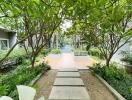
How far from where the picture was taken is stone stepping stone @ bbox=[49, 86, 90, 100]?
648cm

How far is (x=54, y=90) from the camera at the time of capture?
24.1 ft

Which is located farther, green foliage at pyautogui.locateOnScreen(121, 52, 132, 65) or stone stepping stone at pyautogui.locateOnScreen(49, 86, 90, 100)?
green foliage at pyautogui.locateOnScreen(121, 52, 132, 65)

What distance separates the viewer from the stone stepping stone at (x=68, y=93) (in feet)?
21.3

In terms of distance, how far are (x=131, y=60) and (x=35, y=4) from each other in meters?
9.96

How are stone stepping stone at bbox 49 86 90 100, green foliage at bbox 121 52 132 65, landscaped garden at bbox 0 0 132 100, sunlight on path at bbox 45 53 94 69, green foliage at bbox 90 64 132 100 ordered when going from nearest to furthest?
landscaped garden at bbox 0 0 132 100, stone stepping stone at bbox 49 86 90 100, green foliage at bbox 90 64 132 100, green foliage at bbox 121 52 132 65, sunlight on path at bbox 45 53 94 69

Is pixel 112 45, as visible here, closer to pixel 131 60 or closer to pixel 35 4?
pixel 131 60

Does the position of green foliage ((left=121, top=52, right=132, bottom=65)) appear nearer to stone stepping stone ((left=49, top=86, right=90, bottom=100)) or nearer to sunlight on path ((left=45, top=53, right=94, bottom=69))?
sunlight on path ((left=45, top=53, right=94, bottom=69))

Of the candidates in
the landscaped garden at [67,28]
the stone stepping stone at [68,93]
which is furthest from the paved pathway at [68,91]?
the landscaped garden at [67,28]

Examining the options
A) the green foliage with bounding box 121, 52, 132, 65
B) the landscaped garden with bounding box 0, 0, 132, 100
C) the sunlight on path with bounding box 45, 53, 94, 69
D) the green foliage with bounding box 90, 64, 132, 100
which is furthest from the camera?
the sunlight on path with bounding box 45, 53, 94, 69

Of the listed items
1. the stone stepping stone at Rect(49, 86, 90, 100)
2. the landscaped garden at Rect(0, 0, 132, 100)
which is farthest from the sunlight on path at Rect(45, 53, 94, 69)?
the stone stepping stone at Rect(49, 86, 90, 100)

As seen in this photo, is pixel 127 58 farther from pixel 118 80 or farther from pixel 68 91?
pixel 68 91

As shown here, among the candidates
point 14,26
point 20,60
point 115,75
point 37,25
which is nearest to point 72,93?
point 115,75

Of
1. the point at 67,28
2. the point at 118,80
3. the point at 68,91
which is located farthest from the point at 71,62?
the point at 68,91

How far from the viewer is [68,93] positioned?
6.91 m
